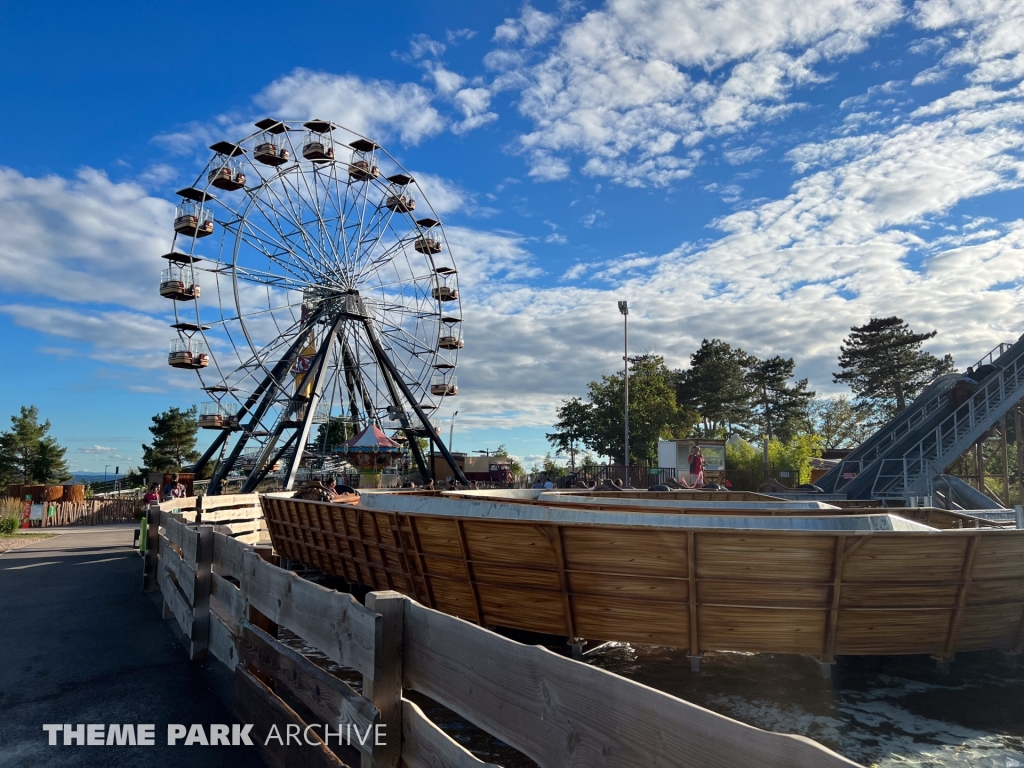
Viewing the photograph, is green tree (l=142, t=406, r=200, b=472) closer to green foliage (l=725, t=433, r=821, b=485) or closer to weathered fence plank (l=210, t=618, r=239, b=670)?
green foliage (l=725, t=433, r=821, b=485)

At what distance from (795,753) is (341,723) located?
7.82 ft

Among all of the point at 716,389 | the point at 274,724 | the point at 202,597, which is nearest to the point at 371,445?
the point at 202,597

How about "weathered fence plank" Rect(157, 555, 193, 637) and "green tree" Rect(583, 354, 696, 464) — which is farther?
"green tree" Rect(583, 354, 696, 464)

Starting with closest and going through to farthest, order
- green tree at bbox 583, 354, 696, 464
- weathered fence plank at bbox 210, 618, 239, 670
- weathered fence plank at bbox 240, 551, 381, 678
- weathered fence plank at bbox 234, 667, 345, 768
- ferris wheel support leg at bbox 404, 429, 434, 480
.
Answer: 1. weathered fence plank at bbox 240, 551, 381, 678
2. weathered fence plank at bbox 234, 667, 345, 768
3. weathered fence plank at bbox 210, 618, 239, 670
4. ferris wheel support leg at bbox 404, 429, 434, 480
5. green tree at bbox 583, 354, 696, 464

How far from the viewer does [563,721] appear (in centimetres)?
206

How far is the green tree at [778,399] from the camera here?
2677 inches

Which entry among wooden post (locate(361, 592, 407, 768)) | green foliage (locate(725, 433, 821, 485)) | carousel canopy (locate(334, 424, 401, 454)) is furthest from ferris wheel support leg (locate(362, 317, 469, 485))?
wooden post (locate(361, 592, 407, 768))

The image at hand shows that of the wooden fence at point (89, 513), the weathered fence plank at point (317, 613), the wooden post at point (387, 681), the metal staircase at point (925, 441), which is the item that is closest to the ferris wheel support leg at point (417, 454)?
the wooden fence at point (89, 513)

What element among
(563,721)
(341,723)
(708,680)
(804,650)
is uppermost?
(563,721)

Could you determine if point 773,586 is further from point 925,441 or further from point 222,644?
point 925,441

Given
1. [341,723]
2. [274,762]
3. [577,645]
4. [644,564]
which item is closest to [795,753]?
[341,723]

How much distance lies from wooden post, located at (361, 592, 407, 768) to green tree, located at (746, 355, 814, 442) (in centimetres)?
6925

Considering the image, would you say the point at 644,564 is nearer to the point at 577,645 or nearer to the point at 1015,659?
the point at 577,645

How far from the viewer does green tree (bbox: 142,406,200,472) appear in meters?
63.7
